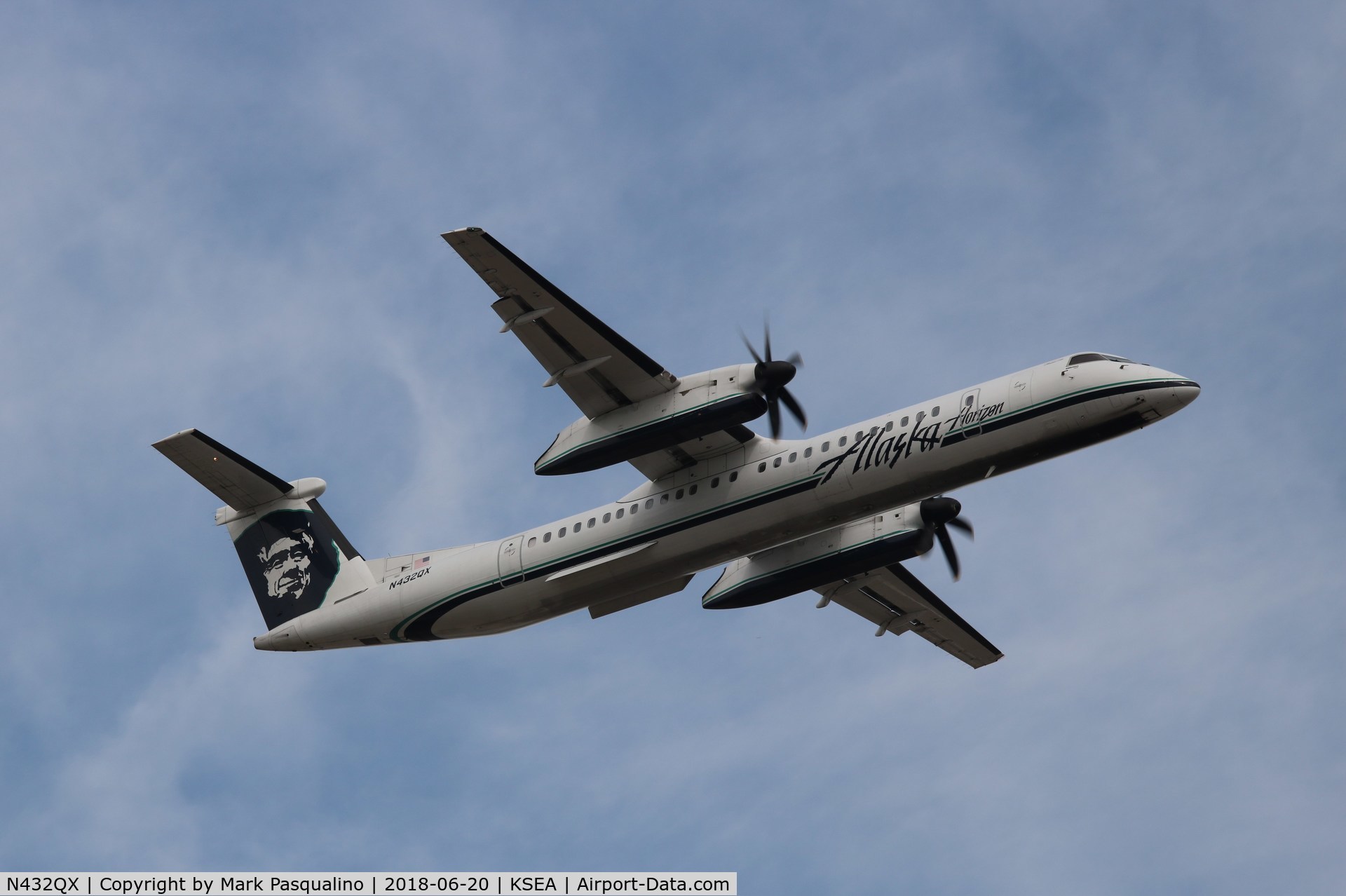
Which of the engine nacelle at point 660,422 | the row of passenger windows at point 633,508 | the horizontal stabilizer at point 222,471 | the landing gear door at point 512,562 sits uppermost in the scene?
the horizontal stabilizer at point 222,471

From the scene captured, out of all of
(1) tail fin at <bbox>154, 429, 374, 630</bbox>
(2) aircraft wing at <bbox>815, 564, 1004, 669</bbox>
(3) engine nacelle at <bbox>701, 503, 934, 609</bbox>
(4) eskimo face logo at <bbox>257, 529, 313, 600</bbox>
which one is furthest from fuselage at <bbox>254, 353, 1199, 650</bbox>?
(2) aircraft wing at <bbox>815, 564, 1004, 669</bbox>

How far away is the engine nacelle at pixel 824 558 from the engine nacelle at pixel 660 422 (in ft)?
14.2

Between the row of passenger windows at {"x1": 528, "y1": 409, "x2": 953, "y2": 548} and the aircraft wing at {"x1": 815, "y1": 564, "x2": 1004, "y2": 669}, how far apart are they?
5486 mm

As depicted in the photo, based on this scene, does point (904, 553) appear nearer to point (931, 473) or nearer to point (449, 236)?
point (931, 473)

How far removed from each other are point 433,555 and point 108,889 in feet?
29.9

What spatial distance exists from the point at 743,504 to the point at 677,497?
4.78 ft

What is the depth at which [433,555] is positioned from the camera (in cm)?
3012

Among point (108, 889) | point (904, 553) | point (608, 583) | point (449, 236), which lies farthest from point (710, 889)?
point (449, 236)

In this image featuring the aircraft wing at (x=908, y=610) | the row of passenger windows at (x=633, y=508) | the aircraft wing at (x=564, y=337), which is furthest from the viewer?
the aircraft wing at (x=908, y=610)

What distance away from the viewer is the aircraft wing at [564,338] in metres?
24.6

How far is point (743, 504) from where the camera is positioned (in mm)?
26984

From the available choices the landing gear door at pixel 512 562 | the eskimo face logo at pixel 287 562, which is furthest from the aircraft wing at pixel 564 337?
the eskimo face logo at pixel 287 562

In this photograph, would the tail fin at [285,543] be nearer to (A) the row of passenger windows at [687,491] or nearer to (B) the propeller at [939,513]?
(A) the row of passenger windows at [687,491]

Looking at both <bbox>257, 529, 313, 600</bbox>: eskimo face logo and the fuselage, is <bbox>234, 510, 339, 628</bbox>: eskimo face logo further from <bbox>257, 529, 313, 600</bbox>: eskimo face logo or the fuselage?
the fuselage
